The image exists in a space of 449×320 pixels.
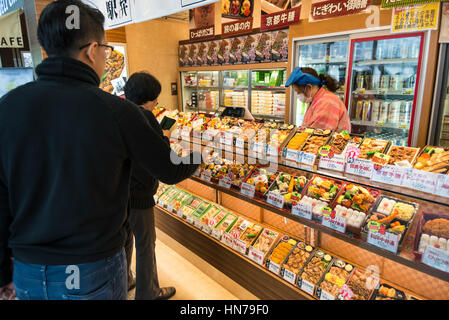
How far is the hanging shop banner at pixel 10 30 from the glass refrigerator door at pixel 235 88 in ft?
12.2

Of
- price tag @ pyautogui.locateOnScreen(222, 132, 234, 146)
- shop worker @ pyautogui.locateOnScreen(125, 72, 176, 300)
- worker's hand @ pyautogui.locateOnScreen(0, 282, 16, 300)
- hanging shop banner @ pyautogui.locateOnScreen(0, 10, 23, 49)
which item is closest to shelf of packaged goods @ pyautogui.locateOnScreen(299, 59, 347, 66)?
price tag @ pyautogui.locateOnScreen(222, 132, 234, 146)

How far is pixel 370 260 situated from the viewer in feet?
7.48

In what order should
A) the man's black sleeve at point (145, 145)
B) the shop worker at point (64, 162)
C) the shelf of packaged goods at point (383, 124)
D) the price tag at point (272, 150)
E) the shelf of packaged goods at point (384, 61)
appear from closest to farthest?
1. the shop worker at point (64, 162)
2. the man's black sleeve at point (145, 145)
3. the price tag at point (272, 150)
4. the shelf of packaged goods at point (384, 61)
5. the shelf of packaged goods at point (383, 124)

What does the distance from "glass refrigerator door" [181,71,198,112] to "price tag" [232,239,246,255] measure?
5233 mm

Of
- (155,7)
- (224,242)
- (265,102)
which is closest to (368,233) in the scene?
(224,242)

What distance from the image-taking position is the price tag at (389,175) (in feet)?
5.87

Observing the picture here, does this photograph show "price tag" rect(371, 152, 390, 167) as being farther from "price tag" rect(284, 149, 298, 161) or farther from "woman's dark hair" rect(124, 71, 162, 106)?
"woman's dark hair" rect(124, 71, 162, 106)

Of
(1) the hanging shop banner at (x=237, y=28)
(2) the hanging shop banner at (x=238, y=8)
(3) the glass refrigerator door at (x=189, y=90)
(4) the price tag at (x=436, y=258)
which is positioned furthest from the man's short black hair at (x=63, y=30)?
(3) the glass refrigerator door at (x=189, y=90)

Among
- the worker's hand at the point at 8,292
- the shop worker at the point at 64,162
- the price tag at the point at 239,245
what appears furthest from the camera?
the price tag at the point at 239,245

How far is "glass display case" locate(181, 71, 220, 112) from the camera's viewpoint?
22.6ft

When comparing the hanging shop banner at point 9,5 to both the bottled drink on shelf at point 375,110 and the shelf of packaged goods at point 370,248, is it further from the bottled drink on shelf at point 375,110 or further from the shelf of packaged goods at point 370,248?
the bottled drink on shelf at point 375,110

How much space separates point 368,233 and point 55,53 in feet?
6.17

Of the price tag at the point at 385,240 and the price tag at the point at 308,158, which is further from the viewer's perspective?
Answer: the price tag at the point at 308,158
